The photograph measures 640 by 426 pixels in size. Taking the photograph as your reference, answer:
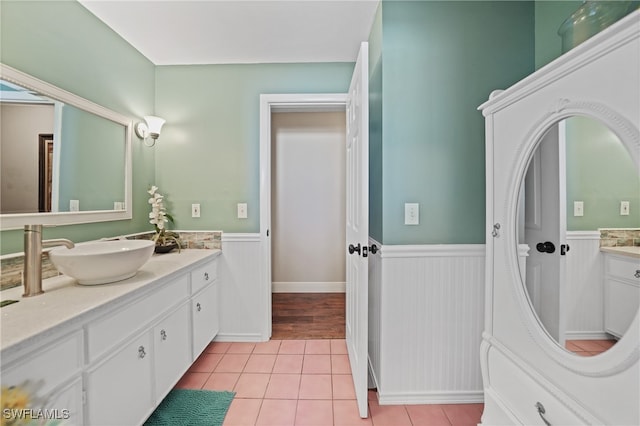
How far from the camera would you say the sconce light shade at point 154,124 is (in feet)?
7.31

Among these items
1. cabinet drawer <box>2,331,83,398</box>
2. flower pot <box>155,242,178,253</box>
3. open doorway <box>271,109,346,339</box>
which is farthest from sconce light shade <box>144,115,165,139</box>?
cabinet drawer <box>2,331,83,398</box>

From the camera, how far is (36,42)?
1.44 meters

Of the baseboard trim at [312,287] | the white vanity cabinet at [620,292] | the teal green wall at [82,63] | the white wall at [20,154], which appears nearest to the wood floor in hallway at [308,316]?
the baseboard trim at [312,287]

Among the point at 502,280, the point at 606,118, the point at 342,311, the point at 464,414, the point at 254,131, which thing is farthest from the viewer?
the point at 342,311

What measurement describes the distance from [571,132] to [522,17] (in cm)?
138

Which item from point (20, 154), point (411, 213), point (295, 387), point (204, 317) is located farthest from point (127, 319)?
point (411, 213)

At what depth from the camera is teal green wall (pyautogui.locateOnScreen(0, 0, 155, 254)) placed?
135cm

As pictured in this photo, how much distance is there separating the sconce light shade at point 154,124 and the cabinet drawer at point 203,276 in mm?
1152

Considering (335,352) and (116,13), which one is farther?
(335,352)

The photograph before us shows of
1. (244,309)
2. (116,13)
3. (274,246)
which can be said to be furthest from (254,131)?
(274,246)

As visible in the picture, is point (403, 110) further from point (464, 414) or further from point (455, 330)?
point (464, 414)

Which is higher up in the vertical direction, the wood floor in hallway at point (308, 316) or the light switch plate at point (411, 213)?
the light switch plate at point (411, 213)

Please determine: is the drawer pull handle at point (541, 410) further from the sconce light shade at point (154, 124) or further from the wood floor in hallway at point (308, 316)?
the sconce light shade at point (154, 124)

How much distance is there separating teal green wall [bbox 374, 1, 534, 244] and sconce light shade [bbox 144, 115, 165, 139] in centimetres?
181
